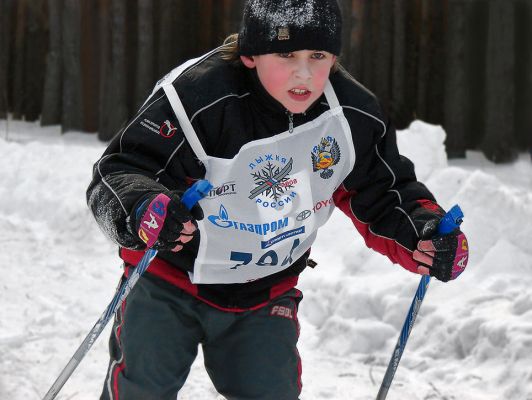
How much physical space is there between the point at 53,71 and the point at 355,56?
110 inches

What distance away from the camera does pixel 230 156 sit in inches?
118

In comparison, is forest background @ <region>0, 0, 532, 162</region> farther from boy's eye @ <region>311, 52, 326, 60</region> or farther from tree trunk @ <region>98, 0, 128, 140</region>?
boy's eye @ <region>311, 52, 326, 60</region>

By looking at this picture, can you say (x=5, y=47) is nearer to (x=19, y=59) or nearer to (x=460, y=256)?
(x=19, y=59)

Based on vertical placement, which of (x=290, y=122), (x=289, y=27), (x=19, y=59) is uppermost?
(x=289, y=27)

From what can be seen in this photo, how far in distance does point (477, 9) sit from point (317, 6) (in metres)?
4.72

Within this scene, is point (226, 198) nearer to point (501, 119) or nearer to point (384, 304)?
point (384, 304)

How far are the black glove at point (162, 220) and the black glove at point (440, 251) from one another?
2.70ft

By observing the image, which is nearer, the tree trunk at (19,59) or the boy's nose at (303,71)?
the boy's nose at (303,71)

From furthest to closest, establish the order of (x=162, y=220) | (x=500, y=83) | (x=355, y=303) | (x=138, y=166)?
(x=500, y=83), (x=355, y=303), (x=138, y=166), (x=162, y=220)

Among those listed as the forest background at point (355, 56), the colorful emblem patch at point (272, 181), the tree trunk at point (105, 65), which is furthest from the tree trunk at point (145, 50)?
the colorful emblem patch at point (272, 181)

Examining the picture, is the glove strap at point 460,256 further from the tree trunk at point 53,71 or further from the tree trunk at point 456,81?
the tree trunk at point 53,71

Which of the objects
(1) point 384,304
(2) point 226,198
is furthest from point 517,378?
(2) point 226,198

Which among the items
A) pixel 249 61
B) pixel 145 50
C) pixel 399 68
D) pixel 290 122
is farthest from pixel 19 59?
pixel 290 122

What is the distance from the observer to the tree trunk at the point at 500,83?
7.15 m
